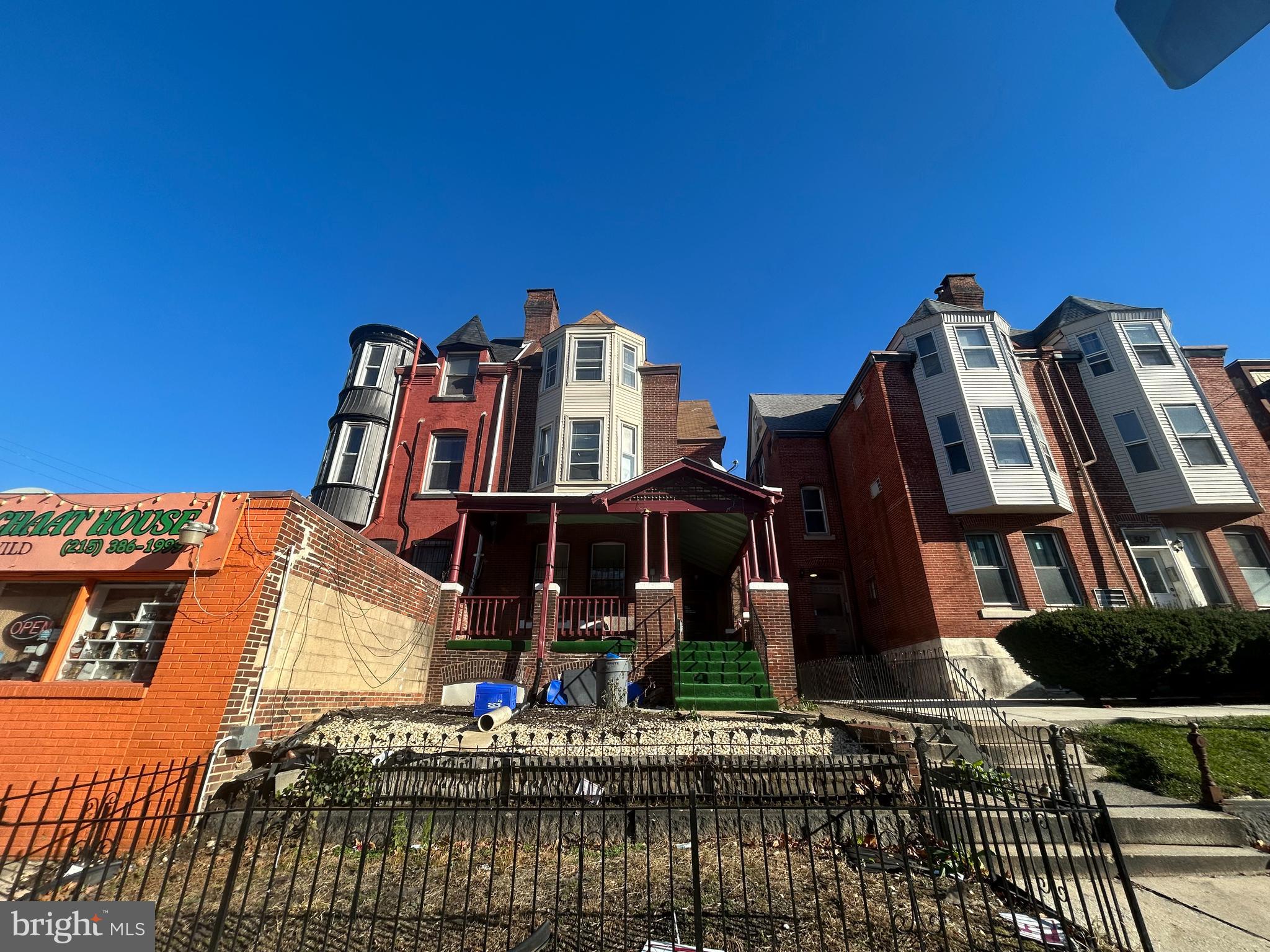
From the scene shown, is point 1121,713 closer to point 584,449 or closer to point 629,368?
point 584,449

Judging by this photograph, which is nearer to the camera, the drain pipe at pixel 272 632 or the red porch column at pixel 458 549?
the drain pipe at pixel 272 632

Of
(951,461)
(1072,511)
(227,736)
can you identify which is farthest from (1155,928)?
(1072,511)

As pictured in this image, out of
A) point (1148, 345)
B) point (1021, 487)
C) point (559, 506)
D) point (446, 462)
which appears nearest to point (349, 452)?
point (446, 462)

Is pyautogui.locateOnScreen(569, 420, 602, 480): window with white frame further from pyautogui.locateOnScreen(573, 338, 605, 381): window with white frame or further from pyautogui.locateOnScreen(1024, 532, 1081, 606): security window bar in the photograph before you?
pyautogui.locateOnScreen(1024, 532, 1081, 606): security window bar

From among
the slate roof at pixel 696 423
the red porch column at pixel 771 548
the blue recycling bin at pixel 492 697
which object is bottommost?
the blue recycling bin at pixel 492 697

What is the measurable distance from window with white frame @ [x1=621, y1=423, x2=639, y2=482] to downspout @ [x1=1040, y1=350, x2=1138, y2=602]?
580 inches

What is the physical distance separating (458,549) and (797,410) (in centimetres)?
1849

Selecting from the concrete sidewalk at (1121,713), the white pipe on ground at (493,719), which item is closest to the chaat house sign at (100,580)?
the white pipe on ground at (493,719)

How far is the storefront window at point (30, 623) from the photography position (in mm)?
6445

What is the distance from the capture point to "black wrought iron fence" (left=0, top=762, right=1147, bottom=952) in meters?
3.58

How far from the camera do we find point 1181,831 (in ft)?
18.0

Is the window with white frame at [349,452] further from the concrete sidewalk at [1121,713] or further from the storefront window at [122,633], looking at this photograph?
the concrete sidewalk at [1121,713]

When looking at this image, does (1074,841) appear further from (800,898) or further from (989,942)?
(800,898)

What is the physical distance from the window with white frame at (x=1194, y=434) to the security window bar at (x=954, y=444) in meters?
7.25
